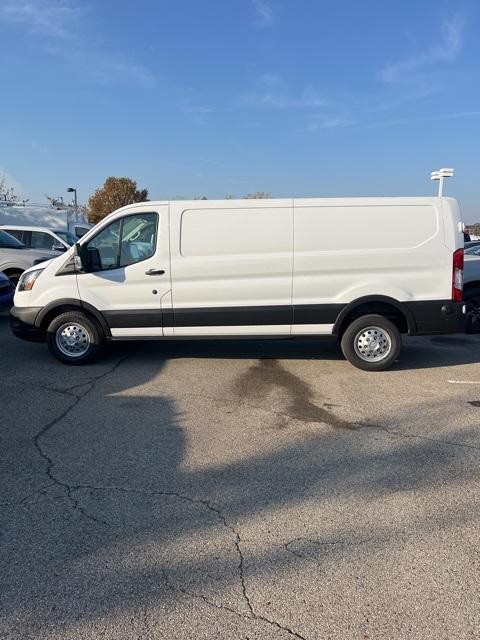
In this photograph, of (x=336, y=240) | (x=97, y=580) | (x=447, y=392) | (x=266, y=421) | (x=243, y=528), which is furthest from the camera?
(x=336, y=240)

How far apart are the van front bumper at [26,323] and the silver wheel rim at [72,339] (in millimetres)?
302

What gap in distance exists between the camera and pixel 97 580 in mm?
2592

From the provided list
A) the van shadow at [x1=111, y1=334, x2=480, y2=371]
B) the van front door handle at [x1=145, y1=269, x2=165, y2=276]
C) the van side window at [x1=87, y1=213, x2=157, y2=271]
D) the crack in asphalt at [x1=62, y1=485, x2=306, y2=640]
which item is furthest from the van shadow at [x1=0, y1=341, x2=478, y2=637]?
the van shadow at [x1=111, y1=334, x2=480, y2=371]

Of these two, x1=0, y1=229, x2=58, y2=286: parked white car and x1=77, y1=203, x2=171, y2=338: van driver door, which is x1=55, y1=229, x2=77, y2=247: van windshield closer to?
x1=0, y1=229, x2=58, y2=286: parked white car

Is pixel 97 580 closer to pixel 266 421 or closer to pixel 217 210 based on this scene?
pixel 266 421

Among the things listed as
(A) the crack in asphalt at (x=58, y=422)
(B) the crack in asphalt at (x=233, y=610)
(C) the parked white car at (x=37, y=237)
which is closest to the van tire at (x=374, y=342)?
(A) the crack in asphalt at (x=58, y=422)

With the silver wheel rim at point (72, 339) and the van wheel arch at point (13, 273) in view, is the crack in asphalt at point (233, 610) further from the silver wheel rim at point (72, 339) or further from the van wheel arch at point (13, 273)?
the van wheel arch at point (13, 273)

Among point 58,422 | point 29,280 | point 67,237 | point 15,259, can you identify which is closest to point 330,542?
point 58,422

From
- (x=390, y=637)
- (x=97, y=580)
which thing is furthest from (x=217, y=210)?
(x=390, y=637)

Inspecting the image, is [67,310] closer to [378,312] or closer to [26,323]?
[26,323]

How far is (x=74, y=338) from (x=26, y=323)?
68 cm

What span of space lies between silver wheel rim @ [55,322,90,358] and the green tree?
3776 cm

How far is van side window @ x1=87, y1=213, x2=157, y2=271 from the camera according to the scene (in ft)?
21.3

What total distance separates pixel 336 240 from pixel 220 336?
77.7 inches
